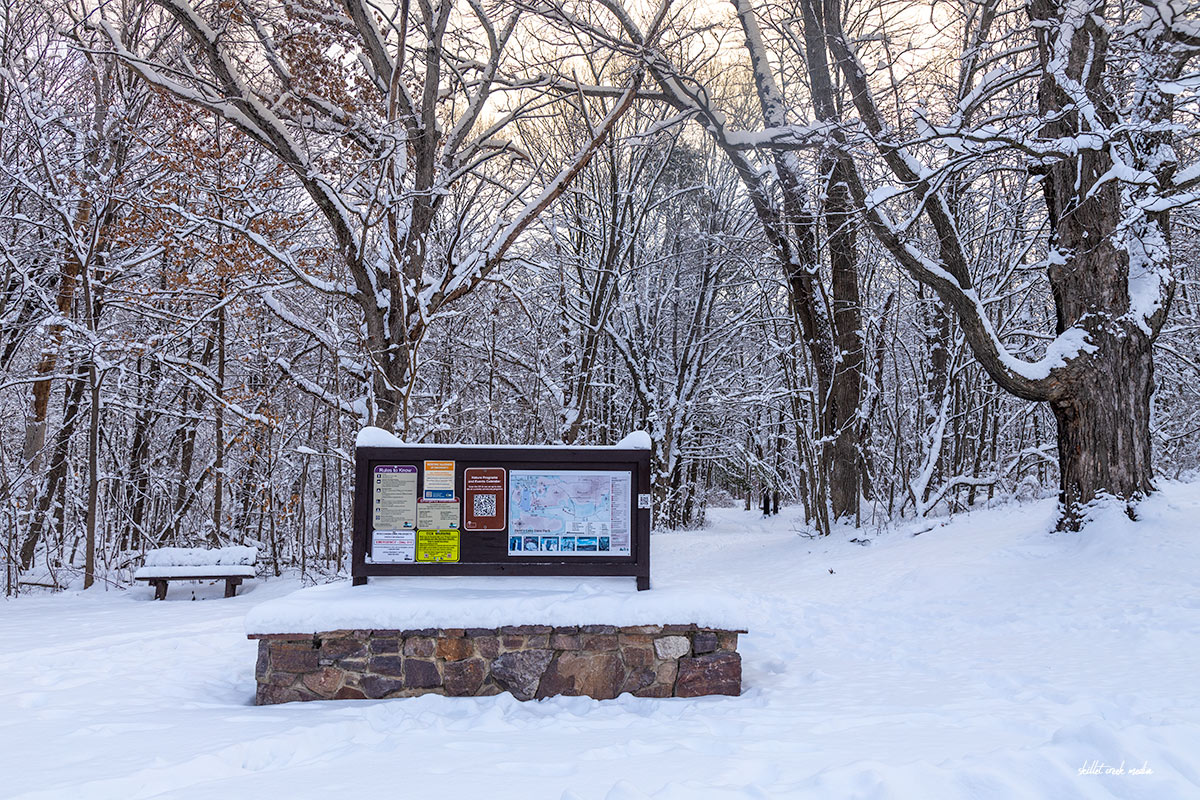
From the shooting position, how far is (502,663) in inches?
177

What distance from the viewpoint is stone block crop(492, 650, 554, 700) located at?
14.8ft

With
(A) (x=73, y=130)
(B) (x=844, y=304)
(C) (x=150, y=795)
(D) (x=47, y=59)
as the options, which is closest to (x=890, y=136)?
(B) (x=844, y=304)

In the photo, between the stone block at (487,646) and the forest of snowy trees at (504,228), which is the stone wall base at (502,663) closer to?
the stone block at (487,646)

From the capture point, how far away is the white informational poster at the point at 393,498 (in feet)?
16.1

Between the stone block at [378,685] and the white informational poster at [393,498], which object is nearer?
Result: the stone block at [378,685]

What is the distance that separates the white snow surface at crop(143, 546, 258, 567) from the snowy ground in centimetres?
188

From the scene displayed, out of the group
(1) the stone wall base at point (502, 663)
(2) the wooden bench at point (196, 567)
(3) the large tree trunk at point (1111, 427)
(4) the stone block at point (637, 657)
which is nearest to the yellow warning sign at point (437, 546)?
(1) the stone wall base at point (502, 663)

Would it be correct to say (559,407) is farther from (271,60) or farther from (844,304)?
(271,60)

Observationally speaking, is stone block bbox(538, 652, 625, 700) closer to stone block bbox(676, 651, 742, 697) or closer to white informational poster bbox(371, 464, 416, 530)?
stone block bbox(676, 651, 742, 697)

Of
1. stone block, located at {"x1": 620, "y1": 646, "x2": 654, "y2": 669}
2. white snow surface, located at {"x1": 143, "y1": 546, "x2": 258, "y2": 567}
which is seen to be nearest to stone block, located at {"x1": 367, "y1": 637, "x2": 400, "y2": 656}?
stone block, located at {"x1": 620, "y1": 646, "x2": 654, "y2": 669}

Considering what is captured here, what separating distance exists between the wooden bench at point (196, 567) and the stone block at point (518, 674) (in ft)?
20.1

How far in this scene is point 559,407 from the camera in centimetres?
1530

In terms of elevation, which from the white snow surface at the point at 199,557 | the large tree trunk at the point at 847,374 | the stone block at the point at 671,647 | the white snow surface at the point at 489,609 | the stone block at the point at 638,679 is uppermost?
the large tree trunk at the point at 847,374

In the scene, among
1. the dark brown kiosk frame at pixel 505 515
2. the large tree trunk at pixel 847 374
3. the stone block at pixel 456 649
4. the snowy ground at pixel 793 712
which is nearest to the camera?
the snowy ground at pixel 793 712
